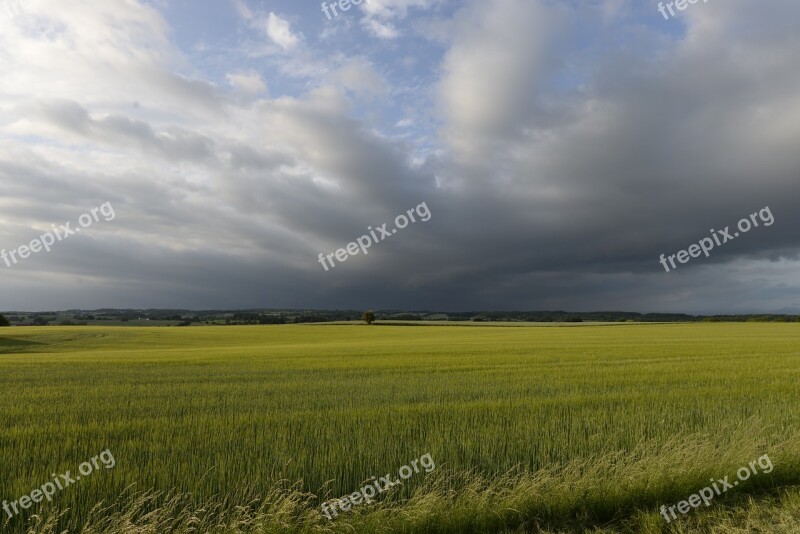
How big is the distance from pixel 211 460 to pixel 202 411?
4506 mm

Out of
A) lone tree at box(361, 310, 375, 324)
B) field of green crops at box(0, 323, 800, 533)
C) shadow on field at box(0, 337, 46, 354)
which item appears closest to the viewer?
field of green crops at box(0, 323, 800, 533)

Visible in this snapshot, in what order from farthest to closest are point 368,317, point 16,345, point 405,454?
1. point 368,317
2. point 16,345
3. point 405,454

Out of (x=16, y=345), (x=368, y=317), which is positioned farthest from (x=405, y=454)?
(x=368, y=317)

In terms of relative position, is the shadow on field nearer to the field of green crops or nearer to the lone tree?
the field of green crops

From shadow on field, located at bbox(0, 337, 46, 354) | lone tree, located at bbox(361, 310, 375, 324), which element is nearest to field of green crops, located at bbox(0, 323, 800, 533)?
shadow on field, located at bbox(0, 337, 46, 354)

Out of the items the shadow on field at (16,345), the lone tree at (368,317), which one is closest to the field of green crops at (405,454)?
the shadow on field at (16,345)

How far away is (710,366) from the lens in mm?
22047

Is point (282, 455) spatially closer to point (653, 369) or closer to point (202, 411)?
point (202, 411)

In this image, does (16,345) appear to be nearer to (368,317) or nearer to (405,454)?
(405,454)

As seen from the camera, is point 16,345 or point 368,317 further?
point 368,317

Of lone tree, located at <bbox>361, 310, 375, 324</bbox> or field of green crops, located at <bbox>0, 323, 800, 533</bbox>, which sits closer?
field of green crops, located at <bbox>0, 323, 800, 533</bbox>

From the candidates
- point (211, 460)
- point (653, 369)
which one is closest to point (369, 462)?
point (211, 460)

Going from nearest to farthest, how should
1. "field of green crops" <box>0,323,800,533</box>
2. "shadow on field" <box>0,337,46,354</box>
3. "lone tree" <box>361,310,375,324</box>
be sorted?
"field of green crops" <box>0,323,800,533</box> → "shadow on field" <box>0,337,46,354</box> → "lone tree" <box>361,310,375,324</box>

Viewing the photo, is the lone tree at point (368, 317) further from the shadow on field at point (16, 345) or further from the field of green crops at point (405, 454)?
the field of green crops at point (405, 454)
